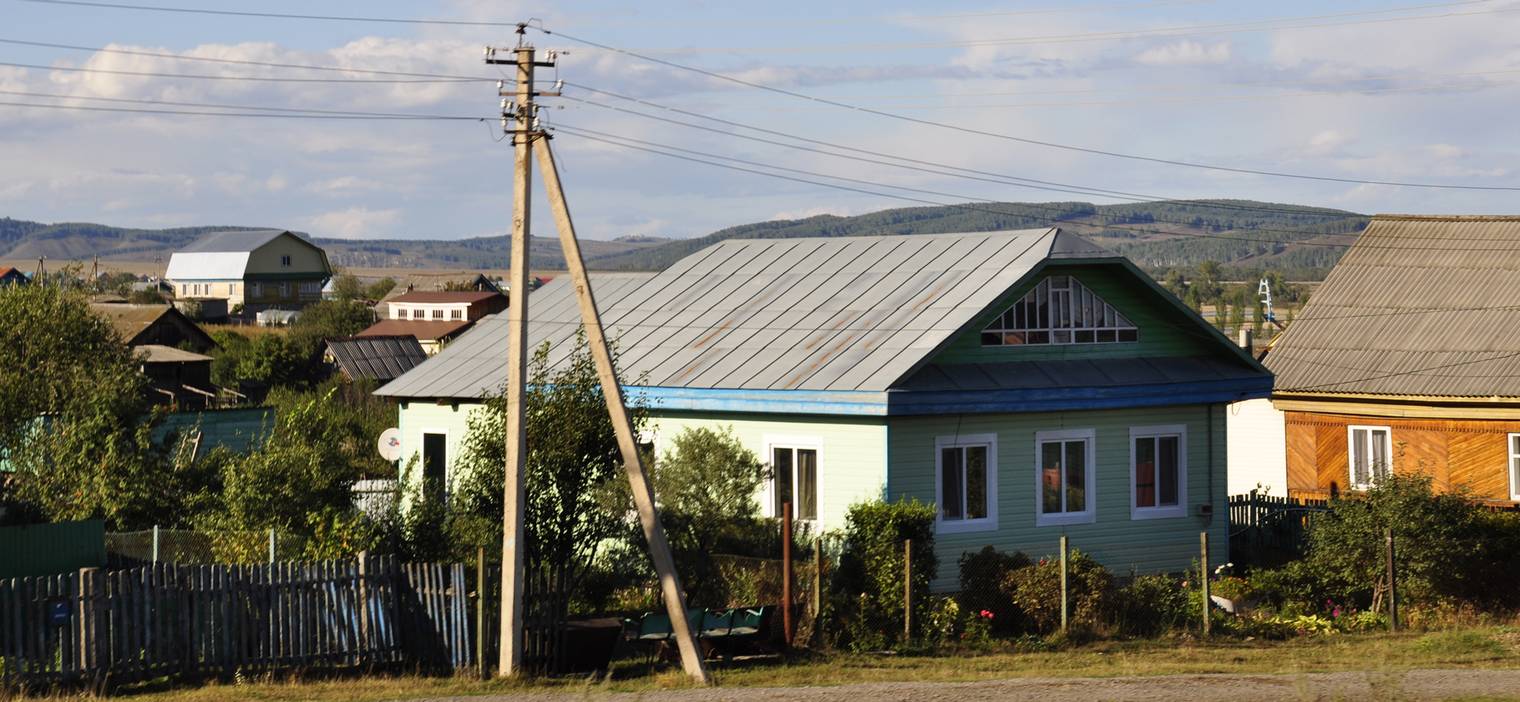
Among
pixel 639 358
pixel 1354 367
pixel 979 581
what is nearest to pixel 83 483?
pixel 639 358

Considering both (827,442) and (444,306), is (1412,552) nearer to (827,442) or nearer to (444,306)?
(827,442)

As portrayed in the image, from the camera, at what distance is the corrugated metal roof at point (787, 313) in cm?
2402

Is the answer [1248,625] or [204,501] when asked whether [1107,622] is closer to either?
[1248,625]

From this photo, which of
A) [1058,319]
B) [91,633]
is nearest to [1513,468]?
[1058,319]

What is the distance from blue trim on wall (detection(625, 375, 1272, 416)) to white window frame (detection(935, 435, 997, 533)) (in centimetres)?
70

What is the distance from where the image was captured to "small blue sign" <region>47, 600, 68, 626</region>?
671 inches

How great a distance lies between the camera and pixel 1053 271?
24.9 meters

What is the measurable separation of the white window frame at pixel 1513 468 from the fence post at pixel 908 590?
53.3 ft

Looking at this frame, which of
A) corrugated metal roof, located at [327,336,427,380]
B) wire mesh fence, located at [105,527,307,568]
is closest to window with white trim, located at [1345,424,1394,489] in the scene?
wire mesh fence, located at [105,527,307,568]

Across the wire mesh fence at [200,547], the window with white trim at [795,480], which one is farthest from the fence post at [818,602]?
the wire mesh fence at [200,547]

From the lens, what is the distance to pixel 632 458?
1783 centimetres

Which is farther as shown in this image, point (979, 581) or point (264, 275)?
point (264, 275)

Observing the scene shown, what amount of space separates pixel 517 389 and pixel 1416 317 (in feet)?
80.3

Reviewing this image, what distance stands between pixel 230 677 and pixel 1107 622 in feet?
35.6
